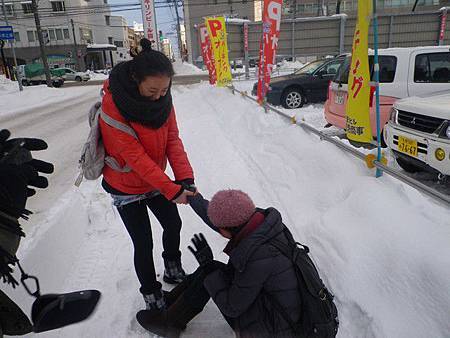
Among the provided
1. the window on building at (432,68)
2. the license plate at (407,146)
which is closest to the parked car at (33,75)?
the window on building at (432,68)

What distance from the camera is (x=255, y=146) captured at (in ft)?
19.0

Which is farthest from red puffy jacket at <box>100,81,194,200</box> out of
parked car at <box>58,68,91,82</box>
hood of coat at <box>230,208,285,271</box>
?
parked car at <box>58,68,91,82</box>

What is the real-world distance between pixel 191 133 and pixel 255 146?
190 centimetres

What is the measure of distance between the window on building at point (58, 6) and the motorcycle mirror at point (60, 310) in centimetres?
5584

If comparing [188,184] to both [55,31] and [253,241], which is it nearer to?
[253,241]

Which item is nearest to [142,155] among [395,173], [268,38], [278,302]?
[278,302]

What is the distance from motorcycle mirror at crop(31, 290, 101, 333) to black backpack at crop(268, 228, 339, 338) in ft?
2.82

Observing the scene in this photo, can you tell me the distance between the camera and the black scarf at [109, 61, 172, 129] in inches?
70.1

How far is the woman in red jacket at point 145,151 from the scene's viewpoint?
179cm

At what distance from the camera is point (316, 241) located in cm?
282

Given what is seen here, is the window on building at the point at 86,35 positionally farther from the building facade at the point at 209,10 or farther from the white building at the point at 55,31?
the building facade at the point at 209,10

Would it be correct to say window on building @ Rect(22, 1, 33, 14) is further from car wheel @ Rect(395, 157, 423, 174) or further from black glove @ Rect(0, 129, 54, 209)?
black glove @ Rect(0, 129, 54, 209)

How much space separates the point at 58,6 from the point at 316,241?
2239 inches

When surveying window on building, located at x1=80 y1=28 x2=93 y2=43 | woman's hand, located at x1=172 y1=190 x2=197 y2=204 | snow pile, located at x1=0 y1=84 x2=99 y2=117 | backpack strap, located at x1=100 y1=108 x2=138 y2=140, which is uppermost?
window on building, located at x1=80 y1=28 x2=93 y2=43
